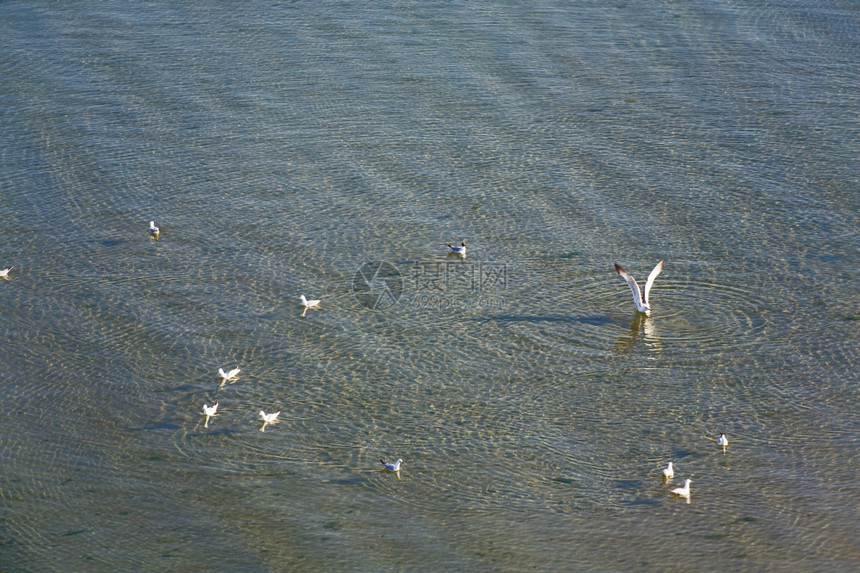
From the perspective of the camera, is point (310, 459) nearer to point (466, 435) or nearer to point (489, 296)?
point (466, 435)

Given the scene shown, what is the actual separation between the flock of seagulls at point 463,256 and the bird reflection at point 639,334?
12cm

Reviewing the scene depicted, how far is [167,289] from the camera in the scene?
1415 cm

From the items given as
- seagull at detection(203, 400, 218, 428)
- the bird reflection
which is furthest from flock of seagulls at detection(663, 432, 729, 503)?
seagull at detection(203, 400, 218, 428)

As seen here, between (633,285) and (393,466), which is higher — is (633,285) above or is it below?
above

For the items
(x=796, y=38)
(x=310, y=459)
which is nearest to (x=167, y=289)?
(x=310, y=459)

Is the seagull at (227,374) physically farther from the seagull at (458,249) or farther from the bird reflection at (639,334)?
the bird reflection at (639,334)

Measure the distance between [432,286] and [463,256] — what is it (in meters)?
0.76

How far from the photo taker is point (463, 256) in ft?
48.5

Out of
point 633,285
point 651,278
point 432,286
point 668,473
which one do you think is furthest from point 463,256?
point 668,473

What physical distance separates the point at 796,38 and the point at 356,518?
15.3m

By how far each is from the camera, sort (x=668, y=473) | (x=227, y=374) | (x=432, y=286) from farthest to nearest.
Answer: (x=432, y=286) → (x=227, y=374) → (x=668, y=473)

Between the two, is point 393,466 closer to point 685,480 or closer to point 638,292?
point 685,480

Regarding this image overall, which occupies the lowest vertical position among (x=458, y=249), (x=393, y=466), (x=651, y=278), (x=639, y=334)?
(x=393, y=466)

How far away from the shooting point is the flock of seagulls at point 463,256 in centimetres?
1084
